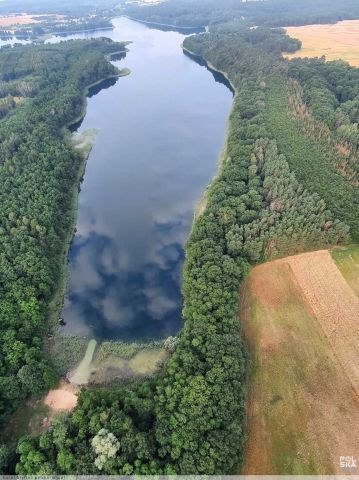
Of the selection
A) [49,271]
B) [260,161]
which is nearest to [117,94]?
[260,161]

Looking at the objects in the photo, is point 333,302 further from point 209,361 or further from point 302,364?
point 209,361

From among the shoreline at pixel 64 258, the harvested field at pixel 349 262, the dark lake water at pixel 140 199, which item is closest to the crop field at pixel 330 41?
the dark lake water at pixel 140 199

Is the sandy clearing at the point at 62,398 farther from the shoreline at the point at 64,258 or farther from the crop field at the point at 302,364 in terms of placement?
the crop field at the point at 302,364

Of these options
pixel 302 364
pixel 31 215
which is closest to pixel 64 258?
pixel 31 215

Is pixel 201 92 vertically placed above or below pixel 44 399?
above

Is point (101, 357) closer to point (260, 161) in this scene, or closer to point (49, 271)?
point (49, 271)
